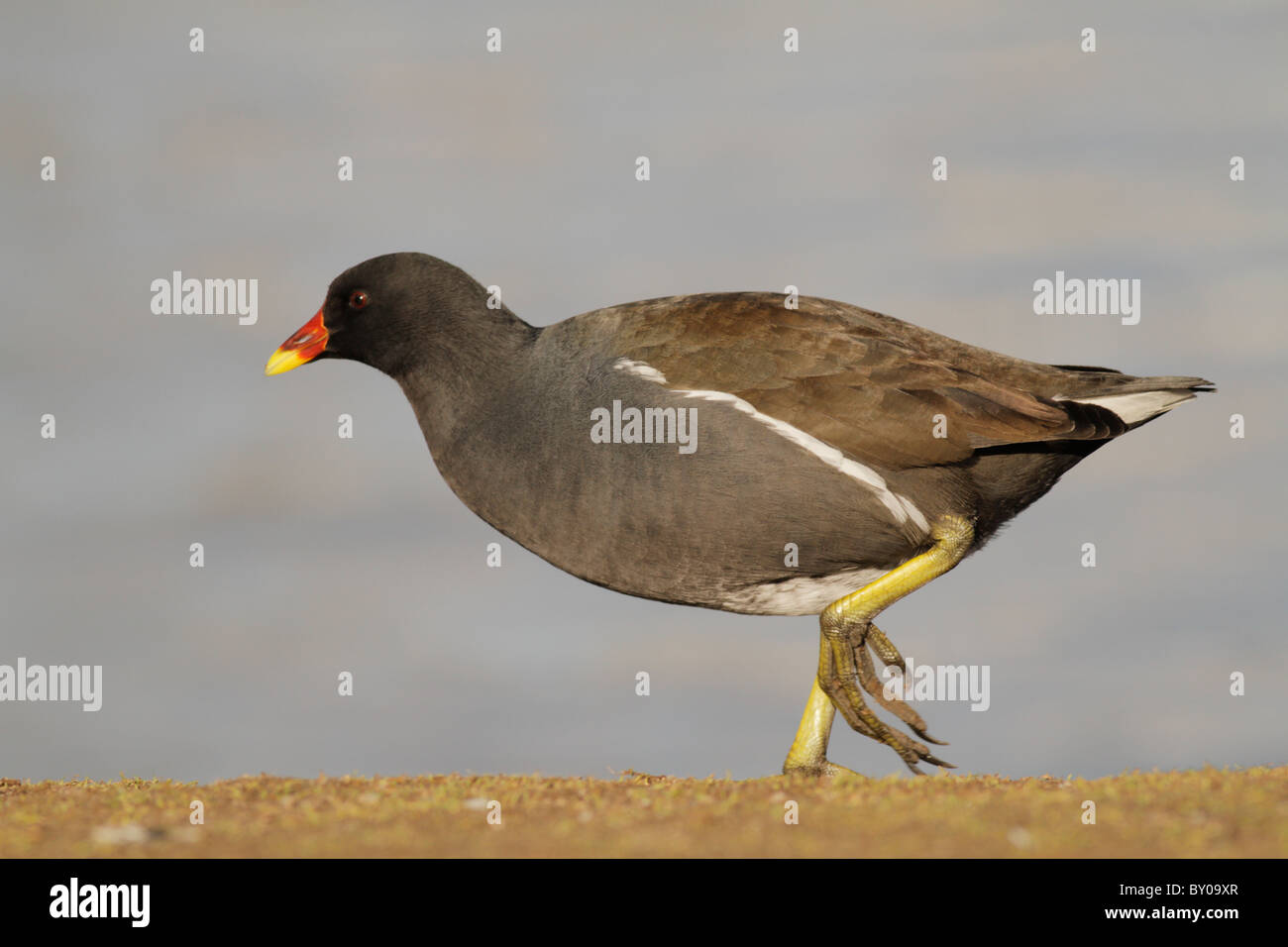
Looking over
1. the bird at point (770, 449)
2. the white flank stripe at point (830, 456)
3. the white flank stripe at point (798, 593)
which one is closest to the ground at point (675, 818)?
the white flank stripe at point (798, 593)

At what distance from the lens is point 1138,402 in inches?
391

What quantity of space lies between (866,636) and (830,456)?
140cm

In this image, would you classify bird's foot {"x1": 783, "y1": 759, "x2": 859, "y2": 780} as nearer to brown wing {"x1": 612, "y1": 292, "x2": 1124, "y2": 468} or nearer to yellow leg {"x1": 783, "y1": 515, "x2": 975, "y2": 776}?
yellow leg {"x1": 783, "y1": 515, "x2": 975, "y2": 776}

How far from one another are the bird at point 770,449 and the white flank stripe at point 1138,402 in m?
0.02

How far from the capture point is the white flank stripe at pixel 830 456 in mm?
9172

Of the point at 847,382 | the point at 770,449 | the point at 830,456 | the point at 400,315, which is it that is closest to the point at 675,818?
the point at 770,449

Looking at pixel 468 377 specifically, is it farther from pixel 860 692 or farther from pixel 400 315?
pixel 860 692

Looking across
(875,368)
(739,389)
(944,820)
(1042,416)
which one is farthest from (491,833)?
(1042,416)

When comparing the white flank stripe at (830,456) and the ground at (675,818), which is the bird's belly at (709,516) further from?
the ground at (675,818)

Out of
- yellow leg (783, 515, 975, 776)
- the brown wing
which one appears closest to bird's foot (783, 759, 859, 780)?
yellow leg (783, 515, 975, 776)

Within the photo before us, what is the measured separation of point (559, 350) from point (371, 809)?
3.82 m

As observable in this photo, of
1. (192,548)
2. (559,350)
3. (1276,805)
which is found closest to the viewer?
(1276,805)

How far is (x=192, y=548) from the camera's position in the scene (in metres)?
10.7
